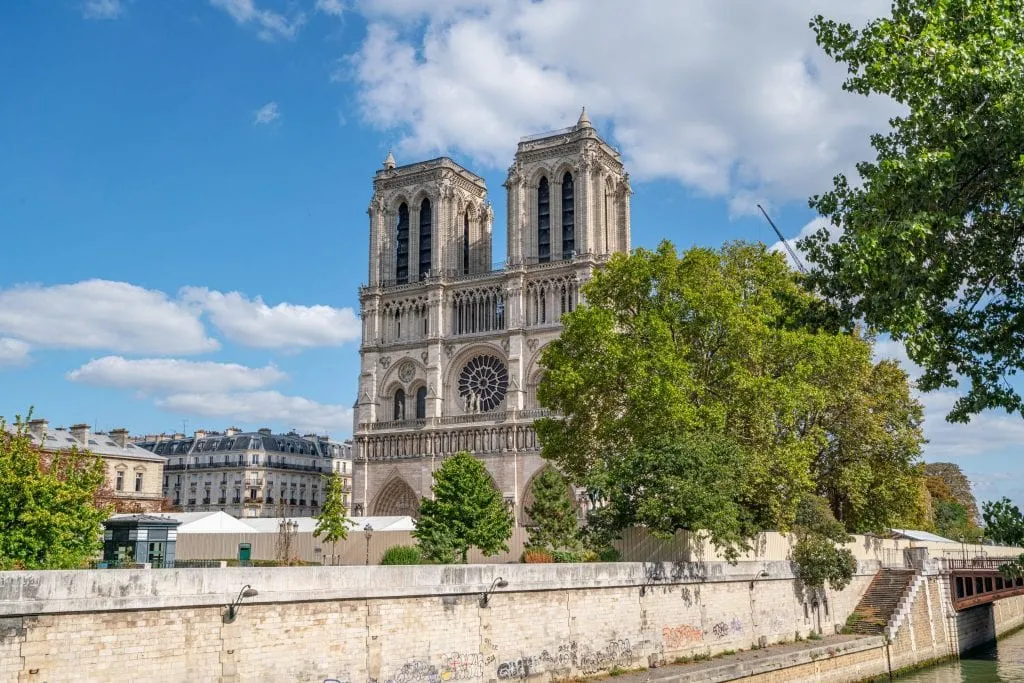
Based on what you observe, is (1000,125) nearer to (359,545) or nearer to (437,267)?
(359,545)

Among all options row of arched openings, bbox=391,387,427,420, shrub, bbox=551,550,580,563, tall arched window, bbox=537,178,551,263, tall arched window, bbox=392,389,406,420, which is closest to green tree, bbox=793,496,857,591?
shrub, bbox=551,550,580,563

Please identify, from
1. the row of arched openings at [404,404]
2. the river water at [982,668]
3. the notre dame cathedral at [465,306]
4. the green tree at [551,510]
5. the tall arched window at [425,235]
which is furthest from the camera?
the tall arched window at [425,235]

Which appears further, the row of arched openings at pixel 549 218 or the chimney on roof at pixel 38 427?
the row of arched openings at pixel 549 218

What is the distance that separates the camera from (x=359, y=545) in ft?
135

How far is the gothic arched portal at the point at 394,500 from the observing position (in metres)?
65.8

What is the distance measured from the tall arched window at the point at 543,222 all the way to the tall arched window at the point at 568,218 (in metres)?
1.02

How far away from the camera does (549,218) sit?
215 feet

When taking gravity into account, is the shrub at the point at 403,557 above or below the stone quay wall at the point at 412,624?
above

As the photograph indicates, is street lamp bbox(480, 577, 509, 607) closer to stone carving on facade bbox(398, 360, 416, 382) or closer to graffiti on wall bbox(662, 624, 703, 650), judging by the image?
graffiti on wall bbox(662, 624, 703, 650)

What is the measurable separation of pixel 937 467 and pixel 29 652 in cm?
8383

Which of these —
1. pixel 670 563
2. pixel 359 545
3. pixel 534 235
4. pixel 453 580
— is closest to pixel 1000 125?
pixel 453 580

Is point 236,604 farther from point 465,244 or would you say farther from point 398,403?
point 465,244

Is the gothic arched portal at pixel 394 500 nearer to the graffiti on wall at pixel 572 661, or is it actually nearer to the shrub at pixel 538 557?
the shrub at pixel 538 557

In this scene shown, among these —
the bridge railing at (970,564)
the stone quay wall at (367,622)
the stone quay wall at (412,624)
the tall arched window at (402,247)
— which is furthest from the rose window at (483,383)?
the stone quay wall at (367,622)
